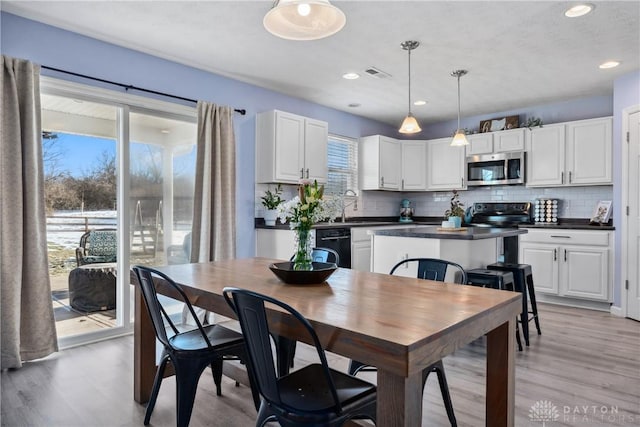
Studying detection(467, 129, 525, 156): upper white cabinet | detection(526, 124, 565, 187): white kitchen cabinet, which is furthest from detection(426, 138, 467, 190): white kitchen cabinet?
detection(526, 124, 565, 187): white kitchen cabinet

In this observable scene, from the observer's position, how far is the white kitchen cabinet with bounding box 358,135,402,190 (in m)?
5.82

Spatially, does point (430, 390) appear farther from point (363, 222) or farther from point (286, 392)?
point (363, 222)

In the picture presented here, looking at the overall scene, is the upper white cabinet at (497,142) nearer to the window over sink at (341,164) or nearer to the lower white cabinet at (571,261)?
the lower white cabinet at (571,261)

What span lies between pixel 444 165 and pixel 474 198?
68 cm

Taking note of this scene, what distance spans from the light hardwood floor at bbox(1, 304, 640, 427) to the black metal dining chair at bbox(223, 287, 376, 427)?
83 cm

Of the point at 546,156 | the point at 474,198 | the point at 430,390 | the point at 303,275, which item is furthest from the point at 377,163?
the point at 303,275

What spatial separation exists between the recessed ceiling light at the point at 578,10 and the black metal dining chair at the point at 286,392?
A: 9.56 feet

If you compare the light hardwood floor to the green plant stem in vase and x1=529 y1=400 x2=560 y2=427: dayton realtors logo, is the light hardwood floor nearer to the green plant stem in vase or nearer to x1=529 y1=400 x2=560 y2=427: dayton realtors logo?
x1=529 y1=400 x2=560 y2=427: dayton realtors logo

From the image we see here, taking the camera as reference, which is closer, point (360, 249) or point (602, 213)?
point (602, 213)

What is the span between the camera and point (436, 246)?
3.13 m

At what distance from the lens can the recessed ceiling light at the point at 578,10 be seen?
2752 millimetres

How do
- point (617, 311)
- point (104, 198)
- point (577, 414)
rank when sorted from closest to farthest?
point (577, 414), point (104, 198), point (617, 311)

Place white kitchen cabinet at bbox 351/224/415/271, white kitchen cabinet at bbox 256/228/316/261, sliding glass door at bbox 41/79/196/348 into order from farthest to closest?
white kitchen cabinet at bbox 351/224/415/271
white kitchen cabinet at bbox 256/228/316/261
sliding glass door at bbox 41/79/196/348

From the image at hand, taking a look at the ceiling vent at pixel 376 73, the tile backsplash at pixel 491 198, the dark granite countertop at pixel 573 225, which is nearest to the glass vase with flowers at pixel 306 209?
the ceiling vent at pixel 376 73
